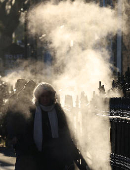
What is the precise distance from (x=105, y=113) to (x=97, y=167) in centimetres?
103

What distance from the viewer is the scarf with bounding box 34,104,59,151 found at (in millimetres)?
6156

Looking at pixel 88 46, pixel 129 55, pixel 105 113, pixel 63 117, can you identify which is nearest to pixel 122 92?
pixel 105 113

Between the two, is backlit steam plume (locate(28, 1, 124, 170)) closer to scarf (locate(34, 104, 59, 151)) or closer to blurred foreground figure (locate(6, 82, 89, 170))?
blurred foreground figure (locate(6, 82, 89, 170))

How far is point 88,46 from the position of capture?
878 inches

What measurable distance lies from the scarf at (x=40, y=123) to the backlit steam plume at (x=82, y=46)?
289 cm

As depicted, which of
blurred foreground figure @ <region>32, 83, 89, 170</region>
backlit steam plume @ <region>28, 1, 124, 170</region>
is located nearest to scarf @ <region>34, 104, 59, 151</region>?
blurred foreground figure @ <region>32, 83, 89, 170</region>

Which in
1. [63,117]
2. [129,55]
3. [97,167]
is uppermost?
[129,55]

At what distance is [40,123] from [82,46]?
1720 centimetres

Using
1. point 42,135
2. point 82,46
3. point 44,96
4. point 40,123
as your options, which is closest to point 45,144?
point 42,135

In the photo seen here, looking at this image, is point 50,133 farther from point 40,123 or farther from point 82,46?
point 82,46

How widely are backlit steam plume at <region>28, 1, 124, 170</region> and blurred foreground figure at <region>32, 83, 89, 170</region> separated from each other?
9.07 feet

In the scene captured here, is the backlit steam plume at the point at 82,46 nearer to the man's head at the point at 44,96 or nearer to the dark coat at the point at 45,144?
the dark coat at the point at 45,144

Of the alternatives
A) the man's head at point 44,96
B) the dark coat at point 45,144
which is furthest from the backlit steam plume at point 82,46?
the man's head at point 44,96

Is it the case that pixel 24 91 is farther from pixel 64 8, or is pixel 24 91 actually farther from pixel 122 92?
pixel 64 8
